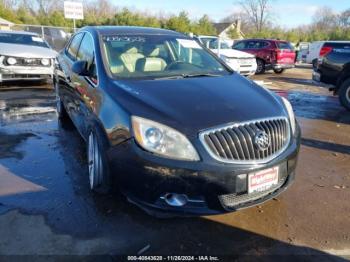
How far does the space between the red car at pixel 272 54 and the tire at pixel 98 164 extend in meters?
15.0

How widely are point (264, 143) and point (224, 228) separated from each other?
84 cm

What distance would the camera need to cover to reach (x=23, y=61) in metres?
9.55

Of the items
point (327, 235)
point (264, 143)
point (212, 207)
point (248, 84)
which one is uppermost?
point (248, 84)

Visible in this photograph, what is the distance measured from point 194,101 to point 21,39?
941cm

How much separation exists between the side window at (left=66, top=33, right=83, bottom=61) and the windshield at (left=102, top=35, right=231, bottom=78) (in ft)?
3.60

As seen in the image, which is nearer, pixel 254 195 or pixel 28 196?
pixel 254 195

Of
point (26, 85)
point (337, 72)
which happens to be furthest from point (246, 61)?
point (26, 85)

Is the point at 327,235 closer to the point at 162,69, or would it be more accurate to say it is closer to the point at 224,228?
the point at 224,228

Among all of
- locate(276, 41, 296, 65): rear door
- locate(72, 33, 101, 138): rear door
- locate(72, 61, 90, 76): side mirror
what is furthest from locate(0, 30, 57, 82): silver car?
locate(276, 41, 296, 65): rear door

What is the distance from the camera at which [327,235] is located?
3086 mm

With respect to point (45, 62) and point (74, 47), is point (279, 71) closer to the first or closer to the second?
point (45, 62)

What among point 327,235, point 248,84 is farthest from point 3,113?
point 327,235

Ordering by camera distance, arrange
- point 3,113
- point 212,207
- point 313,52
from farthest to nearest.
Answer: point 313,52
point 3,113
point 212,207

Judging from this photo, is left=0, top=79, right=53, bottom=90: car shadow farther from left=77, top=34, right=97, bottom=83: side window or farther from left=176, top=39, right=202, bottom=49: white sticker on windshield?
left=176, top=39, right=202, bottom=49: white sticker on windshield
